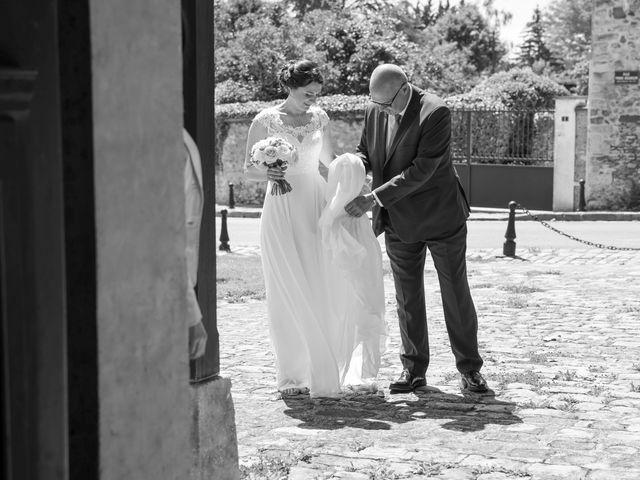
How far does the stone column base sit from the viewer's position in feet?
13.9

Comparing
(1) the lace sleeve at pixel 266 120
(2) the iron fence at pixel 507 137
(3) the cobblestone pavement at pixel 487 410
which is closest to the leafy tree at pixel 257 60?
(2) the iron fence at pixel 507 137

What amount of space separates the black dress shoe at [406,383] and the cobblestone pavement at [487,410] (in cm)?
8

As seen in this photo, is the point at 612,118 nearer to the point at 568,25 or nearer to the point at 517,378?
the point at 517,378

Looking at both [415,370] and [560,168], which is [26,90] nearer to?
[415,370]

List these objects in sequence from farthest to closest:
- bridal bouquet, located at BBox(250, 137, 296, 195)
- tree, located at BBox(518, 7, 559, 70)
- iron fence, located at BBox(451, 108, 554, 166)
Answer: tree, located at BBox(518, 7, 559, 70), iron fence, located at BBox(451, 108, 554, 166), bridal bouquet, located at BBox(250, 137, 296, 195)

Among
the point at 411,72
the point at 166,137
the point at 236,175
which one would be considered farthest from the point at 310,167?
the point at 411,72

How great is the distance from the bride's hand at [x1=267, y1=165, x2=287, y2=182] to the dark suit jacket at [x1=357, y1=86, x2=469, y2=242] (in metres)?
0.60

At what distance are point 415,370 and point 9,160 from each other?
481cm

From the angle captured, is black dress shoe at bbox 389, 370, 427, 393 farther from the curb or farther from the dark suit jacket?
the curb

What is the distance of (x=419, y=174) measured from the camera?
6895 mm

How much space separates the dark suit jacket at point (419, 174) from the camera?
692cm

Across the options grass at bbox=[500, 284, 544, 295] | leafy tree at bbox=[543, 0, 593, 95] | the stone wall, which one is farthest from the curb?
leafy tree at bbox=[543, 0, 593, 95]

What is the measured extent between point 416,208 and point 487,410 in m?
1.37

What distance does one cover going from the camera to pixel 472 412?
6480 mm
